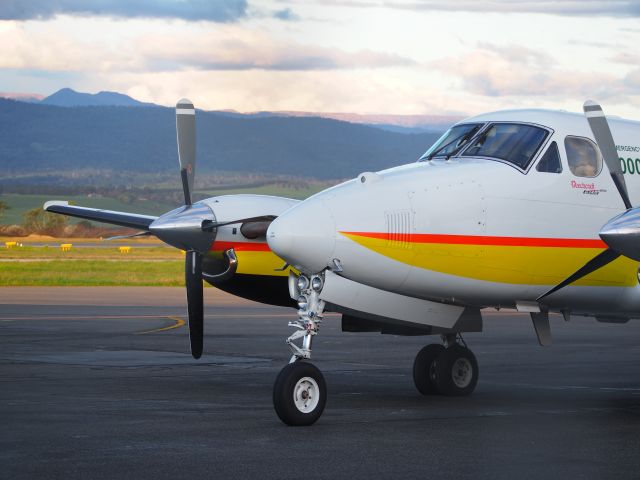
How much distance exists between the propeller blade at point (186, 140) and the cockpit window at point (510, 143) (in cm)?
538

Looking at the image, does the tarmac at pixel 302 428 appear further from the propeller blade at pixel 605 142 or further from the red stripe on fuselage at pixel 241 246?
the propeller blade at pixel 605 142

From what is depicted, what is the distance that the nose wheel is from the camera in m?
17.4

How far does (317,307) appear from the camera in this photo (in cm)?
1423

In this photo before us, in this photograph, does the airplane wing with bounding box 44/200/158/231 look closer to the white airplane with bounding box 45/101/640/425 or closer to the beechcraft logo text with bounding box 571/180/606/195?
the white airplane with bounding box 45/101/640/425

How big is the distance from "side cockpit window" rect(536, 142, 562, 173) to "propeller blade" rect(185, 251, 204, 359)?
215 inches

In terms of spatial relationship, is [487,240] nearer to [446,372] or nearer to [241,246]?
[446,372]

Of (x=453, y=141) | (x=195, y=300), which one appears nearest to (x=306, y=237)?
(x=453, y=141)

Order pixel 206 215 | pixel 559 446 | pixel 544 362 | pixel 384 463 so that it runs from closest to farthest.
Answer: pixel 384 463 < pixel 559 446 < pixel 206 215 < pixel 544 362

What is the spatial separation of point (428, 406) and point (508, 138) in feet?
12.3

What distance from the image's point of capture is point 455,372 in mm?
17500

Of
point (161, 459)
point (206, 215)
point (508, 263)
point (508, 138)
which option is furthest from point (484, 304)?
point (161, 459)

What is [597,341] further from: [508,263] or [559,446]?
[559,446]

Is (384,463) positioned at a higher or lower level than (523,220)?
lower

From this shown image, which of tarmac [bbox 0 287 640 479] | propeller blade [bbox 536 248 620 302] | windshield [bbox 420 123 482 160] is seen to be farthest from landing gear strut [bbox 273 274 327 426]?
propeller blade [bbox 536 248 620 302]
